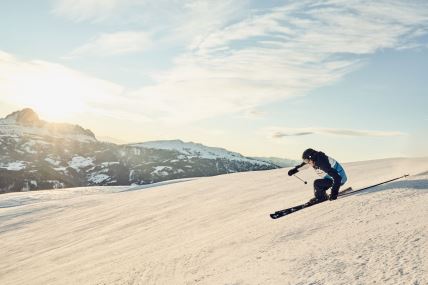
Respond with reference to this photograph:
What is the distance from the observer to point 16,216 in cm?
2127

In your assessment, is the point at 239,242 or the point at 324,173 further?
the point at 324,173

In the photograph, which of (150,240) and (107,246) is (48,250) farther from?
(150,240)

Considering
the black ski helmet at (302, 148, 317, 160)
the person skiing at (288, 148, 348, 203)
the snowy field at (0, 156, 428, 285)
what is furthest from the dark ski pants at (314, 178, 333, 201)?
the black ski helmet at (302, 148, 317, 160)

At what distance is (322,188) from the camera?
11.1 metres

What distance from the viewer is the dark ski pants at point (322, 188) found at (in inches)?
431

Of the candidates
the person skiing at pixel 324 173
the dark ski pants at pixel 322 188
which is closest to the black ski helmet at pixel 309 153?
the person skiing at pixel 324 173

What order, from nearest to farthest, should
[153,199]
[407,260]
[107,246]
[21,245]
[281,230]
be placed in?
1. [407,260]
2. [281,230]
3. [107,246]
4. [21,245]
5. [153,199]

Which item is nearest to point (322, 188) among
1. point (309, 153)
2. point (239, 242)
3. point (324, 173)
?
point (324, 173)

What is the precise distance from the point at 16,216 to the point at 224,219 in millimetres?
14130

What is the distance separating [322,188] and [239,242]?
383cm

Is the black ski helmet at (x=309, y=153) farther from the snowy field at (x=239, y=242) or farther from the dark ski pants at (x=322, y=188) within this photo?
the snowy field at (x=239, y=242)

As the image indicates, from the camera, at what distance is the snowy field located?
5.83 metres

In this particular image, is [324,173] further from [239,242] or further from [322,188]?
[239,242]

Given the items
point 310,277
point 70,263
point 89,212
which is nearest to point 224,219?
point 70,263
